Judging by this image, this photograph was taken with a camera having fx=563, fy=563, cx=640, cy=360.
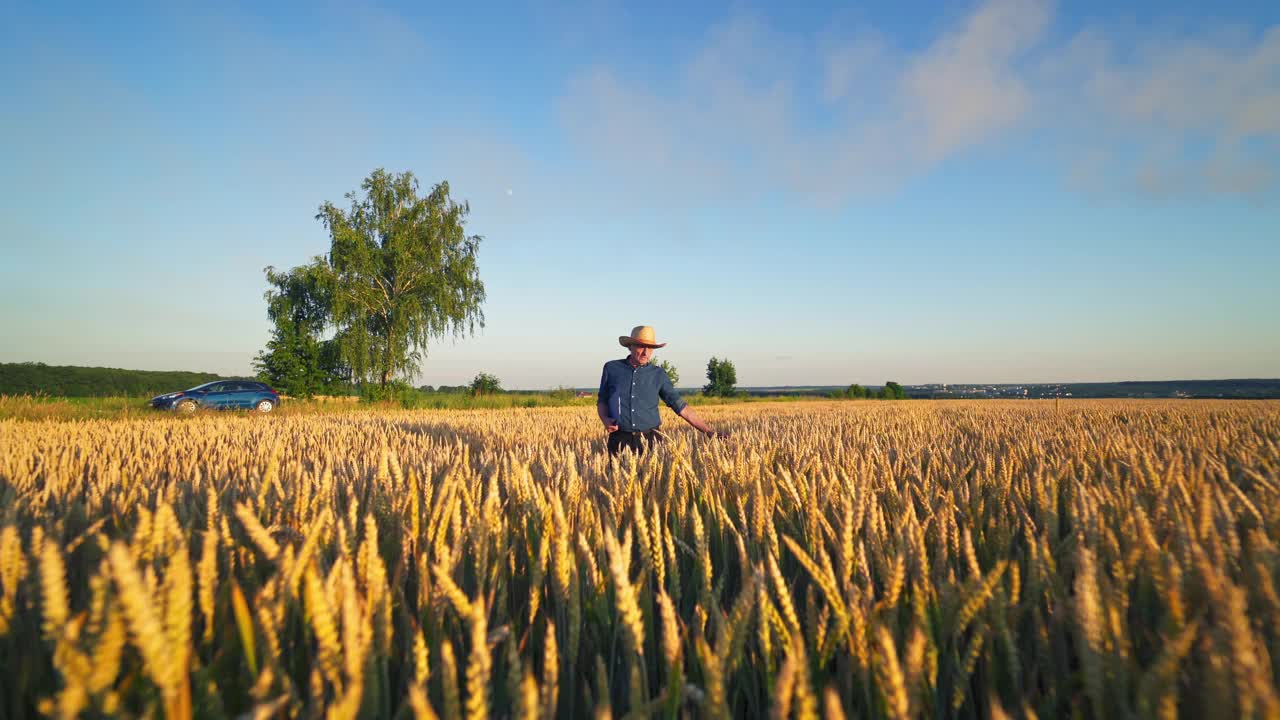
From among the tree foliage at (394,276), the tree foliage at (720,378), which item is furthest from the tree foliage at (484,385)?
the tree foliage at (720,378)

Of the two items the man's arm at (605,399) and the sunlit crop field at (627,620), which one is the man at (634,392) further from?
the sunlit crop field at (627,620)

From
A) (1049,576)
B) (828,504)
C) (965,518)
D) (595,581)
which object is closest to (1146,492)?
(965,518)

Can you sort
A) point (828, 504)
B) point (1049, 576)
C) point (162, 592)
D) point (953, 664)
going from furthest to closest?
point (828, 504), point (1049, 576), point (953, 664), point (162, 592)

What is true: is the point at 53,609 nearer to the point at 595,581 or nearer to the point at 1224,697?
the point at 595,581

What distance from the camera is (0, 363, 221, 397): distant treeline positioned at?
40625 millimetres

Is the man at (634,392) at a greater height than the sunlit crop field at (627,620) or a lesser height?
greater

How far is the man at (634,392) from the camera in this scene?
593 centimetres

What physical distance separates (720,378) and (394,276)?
27191mm

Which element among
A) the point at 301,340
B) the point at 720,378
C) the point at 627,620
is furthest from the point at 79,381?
the point at 627,620

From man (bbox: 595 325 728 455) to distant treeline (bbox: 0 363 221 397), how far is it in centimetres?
4412

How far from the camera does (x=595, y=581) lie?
131 centimetres

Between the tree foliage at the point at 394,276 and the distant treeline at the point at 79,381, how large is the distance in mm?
18372

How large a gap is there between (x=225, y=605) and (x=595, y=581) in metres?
0.72

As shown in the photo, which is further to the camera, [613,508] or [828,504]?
[828,504]
